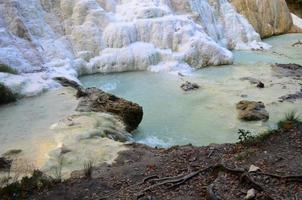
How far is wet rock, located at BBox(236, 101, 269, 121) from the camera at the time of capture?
11641 millimetres

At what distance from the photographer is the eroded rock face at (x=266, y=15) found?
25058mm

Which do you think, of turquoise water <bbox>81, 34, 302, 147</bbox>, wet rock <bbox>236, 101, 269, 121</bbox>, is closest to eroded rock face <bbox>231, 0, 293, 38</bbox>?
turquoise water <bbox>81, 34, 302, 147</bbox>

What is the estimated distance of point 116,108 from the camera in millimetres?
11148

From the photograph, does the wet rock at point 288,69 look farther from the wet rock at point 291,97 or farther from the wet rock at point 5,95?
the wet rock at point 5,95

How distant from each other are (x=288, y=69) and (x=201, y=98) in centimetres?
507

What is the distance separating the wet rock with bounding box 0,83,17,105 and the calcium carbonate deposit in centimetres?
231

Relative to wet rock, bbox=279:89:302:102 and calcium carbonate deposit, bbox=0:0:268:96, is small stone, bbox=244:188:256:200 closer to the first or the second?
wet rock, bbox=279:89:302:102

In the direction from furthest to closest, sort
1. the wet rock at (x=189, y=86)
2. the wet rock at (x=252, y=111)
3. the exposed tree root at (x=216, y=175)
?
the wet rock at (x=189, y=86)
the wet rock at (x=252, y=111)
the exposed tree root at (x=216, y=175)

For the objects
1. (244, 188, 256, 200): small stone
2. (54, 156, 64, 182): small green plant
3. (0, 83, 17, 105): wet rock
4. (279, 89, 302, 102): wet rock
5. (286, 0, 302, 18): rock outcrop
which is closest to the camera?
(244, 188, 256, 200): small stone

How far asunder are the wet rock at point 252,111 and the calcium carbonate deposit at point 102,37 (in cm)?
530

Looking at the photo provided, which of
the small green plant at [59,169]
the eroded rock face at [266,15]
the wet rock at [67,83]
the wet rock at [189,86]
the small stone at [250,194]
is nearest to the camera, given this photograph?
the small stone at [250,194]

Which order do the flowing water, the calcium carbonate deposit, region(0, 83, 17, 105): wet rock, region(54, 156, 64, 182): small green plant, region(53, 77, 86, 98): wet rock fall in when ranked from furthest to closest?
the calcium carbonate deposit, region(53, 77, 86, 98): wet rock, region(0, 83, 17, 105): wet rock, the flowing water, region(54, 156, 64, 182): small green plant

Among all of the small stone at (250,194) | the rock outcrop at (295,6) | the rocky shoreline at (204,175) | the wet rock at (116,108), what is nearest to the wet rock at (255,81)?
the wet rock at (116,108)

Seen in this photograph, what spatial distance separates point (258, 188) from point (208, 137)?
497 cm
